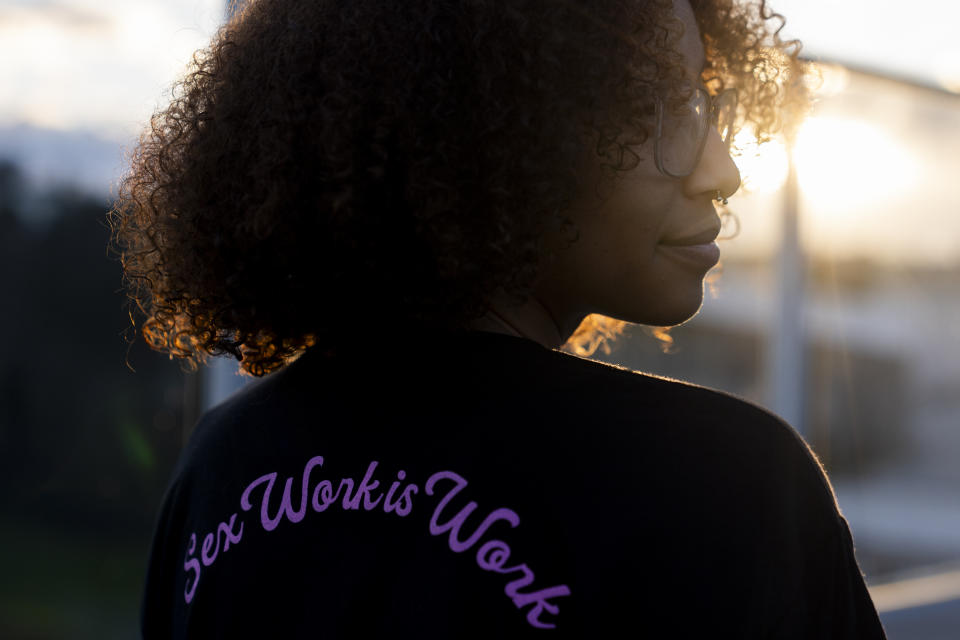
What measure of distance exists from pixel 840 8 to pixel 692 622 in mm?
2152

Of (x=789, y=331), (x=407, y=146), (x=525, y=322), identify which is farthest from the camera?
(x=789, y=331)

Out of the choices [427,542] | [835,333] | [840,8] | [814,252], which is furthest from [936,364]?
[427,542]

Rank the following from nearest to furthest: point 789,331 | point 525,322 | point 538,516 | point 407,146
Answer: point 538,516, point 407,146, point 525,322, point 789,331

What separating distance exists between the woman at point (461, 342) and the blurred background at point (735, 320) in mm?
366

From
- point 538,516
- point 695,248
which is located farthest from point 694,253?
point 538,516

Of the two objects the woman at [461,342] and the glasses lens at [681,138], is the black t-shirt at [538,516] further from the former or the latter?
the glasses lens at [681,138]

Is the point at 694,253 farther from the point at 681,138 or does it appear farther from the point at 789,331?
the point at 789,331

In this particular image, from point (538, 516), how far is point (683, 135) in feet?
1.41

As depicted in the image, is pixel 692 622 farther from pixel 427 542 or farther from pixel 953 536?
pixel 953 536

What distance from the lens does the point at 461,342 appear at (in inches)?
29.0

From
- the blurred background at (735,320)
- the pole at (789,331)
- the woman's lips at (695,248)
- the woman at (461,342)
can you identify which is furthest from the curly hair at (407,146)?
the pole at (789,331)

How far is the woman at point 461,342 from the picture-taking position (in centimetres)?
63

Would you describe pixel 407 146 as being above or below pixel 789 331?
below

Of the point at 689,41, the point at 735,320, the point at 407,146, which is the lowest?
the point at 407,146
